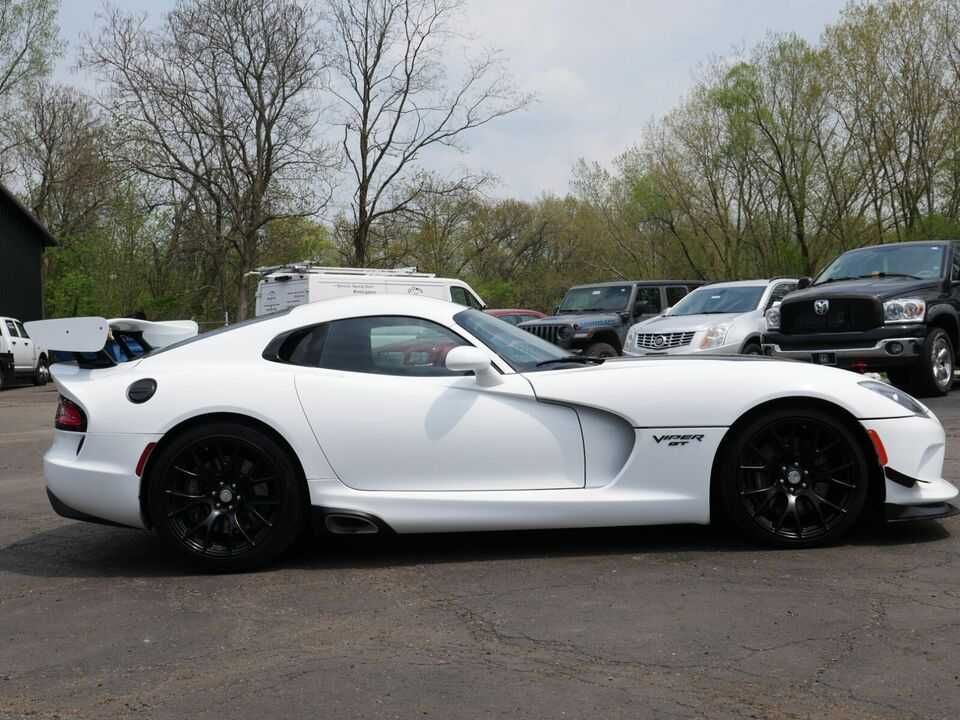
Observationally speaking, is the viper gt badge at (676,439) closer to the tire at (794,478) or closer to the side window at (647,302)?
the tire at (794,478)

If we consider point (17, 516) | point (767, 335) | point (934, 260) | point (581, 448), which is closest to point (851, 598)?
point (581, 448)

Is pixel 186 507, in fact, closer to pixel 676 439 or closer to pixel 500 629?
pixel 500 629

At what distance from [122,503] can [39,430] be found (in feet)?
29.7

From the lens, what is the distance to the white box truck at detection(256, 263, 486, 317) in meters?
20.0

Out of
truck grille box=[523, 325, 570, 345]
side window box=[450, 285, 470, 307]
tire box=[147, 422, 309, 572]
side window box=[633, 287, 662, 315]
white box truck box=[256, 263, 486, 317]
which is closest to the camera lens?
tire box=[147, 422, 309, 572]

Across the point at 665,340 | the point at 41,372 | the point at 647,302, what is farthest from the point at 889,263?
the point at 41,372

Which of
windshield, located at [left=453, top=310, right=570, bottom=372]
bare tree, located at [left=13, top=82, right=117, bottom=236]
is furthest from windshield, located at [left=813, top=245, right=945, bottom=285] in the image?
bare tree, located at [left=13, top=82, right=117, bottom=236]

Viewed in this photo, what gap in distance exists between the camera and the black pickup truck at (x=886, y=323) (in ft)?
40.1

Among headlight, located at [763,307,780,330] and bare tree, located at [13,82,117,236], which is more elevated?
bare tree, located at [13,82,117,236]

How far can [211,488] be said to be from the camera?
198 inches

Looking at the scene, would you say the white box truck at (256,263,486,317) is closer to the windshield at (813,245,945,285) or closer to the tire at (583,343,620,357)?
the tire at (583,343,620,357)

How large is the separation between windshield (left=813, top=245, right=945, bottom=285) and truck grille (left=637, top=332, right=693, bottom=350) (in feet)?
6.20

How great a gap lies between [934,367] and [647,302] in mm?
7387

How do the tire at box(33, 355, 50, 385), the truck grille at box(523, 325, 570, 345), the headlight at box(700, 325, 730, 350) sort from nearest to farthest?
the headlight at box(700, 325, 730, 350) < the truck grille at box(523, 325, 570, 345) < the tire at box(33, 355, 50, 385)
